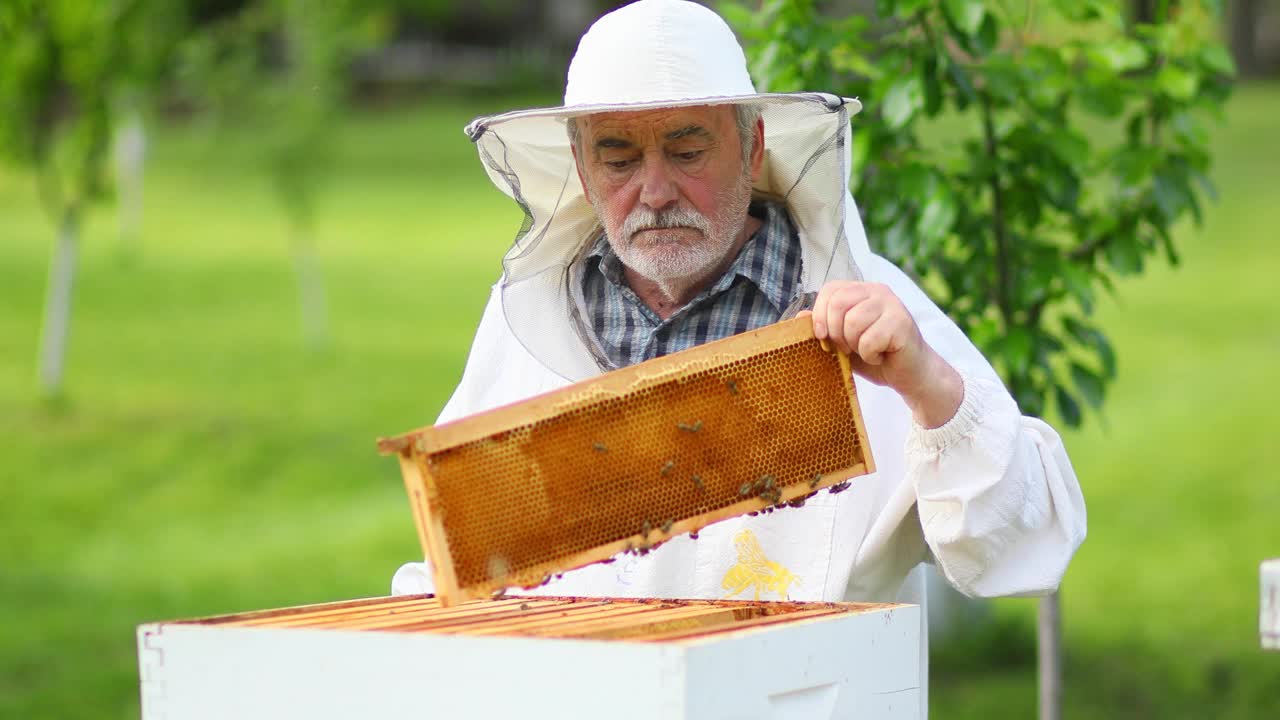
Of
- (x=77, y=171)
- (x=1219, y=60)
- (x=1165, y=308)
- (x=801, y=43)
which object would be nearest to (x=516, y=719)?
(x=801, y=43)

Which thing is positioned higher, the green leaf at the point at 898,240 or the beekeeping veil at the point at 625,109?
the green leaf at the point at 898,240

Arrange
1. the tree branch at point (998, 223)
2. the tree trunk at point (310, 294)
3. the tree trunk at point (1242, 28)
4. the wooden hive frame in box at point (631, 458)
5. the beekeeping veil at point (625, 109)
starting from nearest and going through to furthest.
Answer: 1. the wooden hive frame in box at point (631, 458)
2. the beekeeping veil at point (625, 109)
3. the tree branch at point (998, 223)
4. the tree trunk at point (310, 294)
5. the tree trunk at point (1242, 28)

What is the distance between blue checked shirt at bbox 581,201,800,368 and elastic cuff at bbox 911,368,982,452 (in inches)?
21.7

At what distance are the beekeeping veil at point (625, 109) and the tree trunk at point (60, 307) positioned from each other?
Result: 8888mm

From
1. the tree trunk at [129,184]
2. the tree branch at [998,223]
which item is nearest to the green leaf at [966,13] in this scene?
the tree branch at [998,223]

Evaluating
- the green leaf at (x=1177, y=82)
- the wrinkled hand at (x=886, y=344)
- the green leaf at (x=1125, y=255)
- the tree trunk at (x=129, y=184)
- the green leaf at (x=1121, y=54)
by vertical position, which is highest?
the tree trunk at (x=129, y=184)

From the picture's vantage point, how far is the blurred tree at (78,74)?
10422 millimetres

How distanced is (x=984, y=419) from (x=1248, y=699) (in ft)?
14.4

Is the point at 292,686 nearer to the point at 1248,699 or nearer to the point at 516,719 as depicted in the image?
the point at 516,719

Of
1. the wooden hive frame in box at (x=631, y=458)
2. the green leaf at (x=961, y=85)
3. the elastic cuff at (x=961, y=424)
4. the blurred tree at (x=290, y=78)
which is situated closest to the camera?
the wooden hive frame in box at (x=631, y=458)

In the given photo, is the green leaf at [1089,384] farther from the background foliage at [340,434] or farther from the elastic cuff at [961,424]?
the elastic cuff at [961,424]

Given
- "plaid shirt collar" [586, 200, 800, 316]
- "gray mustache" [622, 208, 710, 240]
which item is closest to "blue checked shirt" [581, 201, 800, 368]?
"plaid shirt collar" [586, 200, 800, 316]

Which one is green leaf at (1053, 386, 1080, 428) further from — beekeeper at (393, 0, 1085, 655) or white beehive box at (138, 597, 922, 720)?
white beehive box at (138, 597, 922, 720)

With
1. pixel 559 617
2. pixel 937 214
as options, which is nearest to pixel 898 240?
pixel 937 214
